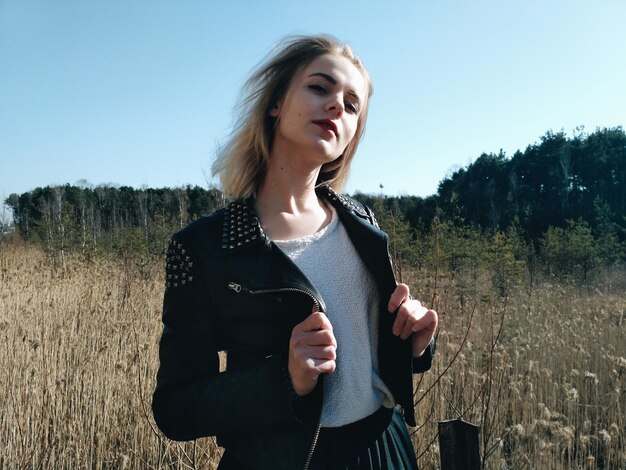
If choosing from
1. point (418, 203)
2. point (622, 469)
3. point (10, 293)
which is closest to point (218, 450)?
point (622, 469)

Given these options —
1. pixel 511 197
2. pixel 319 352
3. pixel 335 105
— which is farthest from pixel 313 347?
pixel 511 197

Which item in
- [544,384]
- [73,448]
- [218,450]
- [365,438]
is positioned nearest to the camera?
[365,438]

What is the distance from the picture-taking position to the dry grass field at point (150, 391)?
287 centimetres

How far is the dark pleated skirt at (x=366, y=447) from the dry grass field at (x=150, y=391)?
1.23 meters

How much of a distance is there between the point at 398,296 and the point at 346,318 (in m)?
0.12

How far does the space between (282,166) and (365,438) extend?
0.57m

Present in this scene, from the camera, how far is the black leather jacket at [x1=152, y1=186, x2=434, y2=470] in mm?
844

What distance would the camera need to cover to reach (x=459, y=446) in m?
0.86

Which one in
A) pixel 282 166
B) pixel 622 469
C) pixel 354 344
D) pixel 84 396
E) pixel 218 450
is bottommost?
pixel 622 469

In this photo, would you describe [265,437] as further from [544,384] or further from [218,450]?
[544,384]

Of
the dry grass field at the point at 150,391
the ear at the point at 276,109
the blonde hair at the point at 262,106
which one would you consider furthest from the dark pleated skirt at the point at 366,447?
the dry grass field at the point at 150,391

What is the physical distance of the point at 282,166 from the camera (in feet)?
3.53

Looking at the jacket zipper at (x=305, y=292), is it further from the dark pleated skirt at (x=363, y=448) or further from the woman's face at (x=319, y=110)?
the woman's face at (x=319, y=110)

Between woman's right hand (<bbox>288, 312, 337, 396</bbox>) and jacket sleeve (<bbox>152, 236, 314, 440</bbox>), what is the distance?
0.06 meters
